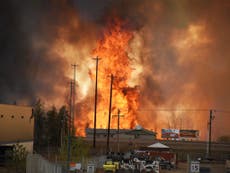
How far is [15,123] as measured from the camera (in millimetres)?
72812

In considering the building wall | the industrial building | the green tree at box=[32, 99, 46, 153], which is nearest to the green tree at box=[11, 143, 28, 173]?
the industrial building

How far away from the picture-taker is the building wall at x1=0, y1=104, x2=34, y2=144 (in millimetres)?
68688

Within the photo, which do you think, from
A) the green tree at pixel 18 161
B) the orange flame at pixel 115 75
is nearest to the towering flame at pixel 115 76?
the orange flame at pixel 115 75

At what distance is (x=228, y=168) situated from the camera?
143 ft

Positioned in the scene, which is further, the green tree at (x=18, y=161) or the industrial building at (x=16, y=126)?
the industrial building at (x=16, y=126)

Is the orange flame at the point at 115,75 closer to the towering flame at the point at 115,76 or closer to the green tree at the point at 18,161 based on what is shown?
the towering flame at the point at 115,76

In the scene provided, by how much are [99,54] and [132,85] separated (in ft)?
36.0

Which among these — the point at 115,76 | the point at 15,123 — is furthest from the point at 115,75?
the point at 15,123

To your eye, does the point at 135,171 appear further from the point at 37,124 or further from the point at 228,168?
the point at 37,124

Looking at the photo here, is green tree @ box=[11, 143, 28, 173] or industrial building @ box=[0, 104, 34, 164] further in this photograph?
industrial building @ box=[0, 104, 34, 164]

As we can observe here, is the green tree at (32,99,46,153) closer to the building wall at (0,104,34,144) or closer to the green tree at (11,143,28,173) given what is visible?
A: the building wall at (0,104,34,144)

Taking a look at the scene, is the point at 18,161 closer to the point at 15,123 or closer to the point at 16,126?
the point at 15,123

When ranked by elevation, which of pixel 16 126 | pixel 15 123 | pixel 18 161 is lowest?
pixel 18 161

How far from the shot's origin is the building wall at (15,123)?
68688mm
